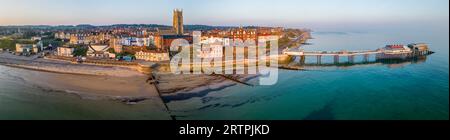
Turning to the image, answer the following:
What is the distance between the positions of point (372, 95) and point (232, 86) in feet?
13.5

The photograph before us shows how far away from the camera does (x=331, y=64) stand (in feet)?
57.0

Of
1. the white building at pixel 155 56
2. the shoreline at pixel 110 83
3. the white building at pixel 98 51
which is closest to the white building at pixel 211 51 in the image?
the white building at pixel 155 56

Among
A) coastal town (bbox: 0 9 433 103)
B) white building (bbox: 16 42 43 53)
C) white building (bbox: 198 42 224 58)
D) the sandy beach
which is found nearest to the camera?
coastal town (bbox: 0 9 433 103)

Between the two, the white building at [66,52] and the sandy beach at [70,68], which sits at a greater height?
the white building at [66,52]

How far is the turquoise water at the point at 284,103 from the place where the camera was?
7.79m

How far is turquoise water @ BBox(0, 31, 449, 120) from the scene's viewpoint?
7789 mm

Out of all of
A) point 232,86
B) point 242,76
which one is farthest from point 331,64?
point 232,86

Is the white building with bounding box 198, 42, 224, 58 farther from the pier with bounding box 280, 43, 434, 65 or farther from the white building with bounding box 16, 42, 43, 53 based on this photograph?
the white building with bounding box 16, 42, 43, 53

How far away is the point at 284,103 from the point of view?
352 inches

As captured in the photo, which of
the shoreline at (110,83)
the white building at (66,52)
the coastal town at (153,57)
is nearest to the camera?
the shoreline at (110,83)

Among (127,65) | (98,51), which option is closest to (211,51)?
(127,65)

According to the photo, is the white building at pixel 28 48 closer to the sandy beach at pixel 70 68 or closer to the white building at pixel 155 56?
the sandy beach at pixel 70 68

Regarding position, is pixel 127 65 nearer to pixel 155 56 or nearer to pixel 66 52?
pixel 155 56

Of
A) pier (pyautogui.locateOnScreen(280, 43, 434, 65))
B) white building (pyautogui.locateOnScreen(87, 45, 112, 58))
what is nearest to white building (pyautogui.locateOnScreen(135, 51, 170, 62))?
white building (pyautogui.locateOnScreen(87, 45, 112, 58))
